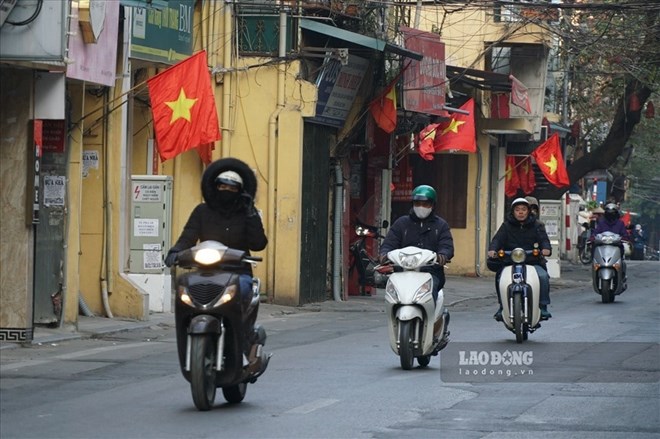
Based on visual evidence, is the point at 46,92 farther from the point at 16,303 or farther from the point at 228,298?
the point at 228,298

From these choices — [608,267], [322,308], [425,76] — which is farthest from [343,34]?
[608,267]

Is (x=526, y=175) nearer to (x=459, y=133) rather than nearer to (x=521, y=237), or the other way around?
(x=459, y=133)

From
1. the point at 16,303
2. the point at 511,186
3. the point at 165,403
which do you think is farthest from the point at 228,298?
the point at 511,186

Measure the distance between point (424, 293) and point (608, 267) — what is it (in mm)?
12722

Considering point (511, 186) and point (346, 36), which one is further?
point (511, 186)

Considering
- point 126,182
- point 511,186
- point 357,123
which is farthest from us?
point 511,186

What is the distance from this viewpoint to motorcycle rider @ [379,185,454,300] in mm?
13664

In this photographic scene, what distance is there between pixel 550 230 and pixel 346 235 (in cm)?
1025

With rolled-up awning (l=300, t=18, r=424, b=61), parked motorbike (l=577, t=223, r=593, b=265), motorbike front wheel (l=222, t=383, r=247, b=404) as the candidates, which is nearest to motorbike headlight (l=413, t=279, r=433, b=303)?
motorbike front wheel (l=222, t=383, r=247, b=404)

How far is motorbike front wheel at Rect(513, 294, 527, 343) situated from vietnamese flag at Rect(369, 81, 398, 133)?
34.1 feet

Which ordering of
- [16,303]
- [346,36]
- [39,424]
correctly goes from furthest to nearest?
[346,36]
[16,303]
[39,424]

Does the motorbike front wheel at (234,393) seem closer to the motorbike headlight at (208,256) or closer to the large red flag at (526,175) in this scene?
the motorbike headlight at (208,256)

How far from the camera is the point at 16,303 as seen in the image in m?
15.5

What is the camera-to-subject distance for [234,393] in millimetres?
10672
